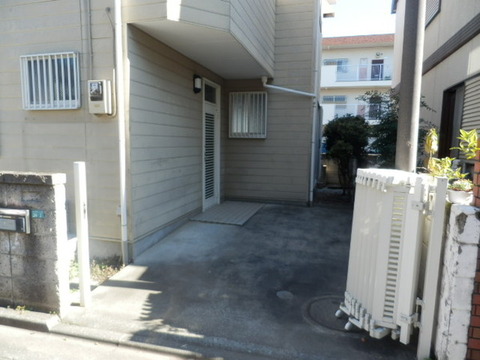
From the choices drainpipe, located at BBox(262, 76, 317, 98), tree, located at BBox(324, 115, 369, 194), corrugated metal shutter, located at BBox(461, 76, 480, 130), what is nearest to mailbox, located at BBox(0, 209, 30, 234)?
drainpipe, located at BBox(262, 76, 317, 98)

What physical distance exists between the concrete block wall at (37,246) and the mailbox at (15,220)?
4cm

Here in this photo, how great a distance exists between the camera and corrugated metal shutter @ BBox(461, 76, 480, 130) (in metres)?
4.63

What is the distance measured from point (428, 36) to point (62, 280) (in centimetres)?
834

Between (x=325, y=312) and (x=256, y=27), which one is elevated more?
(x=256, y=27)

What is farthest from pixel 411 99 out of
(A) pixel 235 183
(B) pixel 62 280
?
(A) pixel 235 183

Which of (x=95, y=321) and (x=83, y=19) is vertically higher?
(x=83, y=19)

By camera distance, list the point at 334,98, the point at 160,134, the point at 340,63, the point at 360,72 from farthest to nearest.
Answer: the point at 334,98 → the point at 340,63 → the point at 360,72 → the point at 160,134

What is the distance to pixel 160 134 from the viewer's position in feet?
14.9

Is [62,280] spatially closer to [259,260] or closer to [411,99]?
[259,260]

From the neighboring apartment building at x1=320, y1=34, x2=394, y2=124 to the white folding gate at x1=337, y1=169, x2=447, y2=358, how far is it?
1602 centimetres

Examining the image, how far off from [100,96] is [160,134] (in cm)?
99

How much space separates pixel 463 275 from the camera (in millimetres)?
1964

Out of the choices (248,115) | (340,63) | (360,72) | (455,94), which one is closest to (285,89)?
(248,115)

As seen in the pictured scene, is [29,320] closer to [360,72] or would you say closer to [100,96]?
[100,96]
